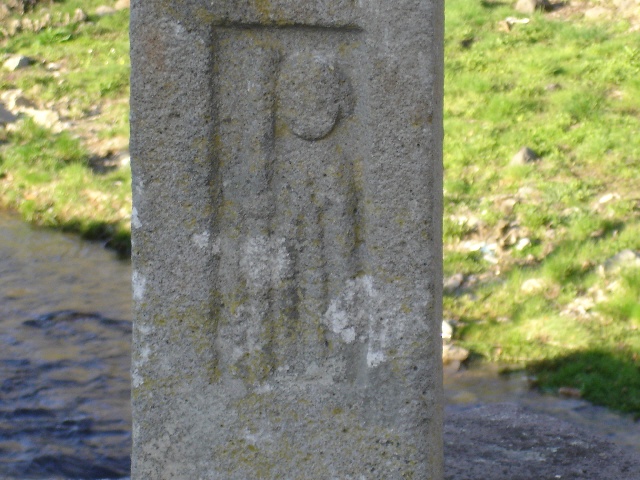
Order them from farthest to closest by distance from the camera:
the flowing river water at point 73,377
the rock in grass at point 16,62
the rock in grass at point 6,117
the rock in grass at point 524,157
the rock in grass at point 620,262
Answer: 1. the rock in grass at point 16,62
2. the rock in grass at point 6,117
3. the rock in grass at point 524,157
4. the rock in grass at point 620,262
5. the flowing river water at point 73,377

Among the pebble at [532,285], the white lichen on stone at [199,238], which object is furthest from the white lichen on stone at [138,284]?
the pebble at [532,285]

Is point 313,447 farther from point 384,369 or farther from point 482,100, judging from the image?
point 482,100

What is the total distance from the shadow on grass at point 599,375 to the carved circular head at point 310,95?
215 centimetres

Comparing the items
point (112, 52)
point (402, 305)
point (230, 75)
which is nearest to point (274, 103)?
point (230, 75)

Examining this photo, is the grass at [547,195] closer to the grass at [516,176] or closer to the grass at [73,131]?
the grass at [516,176]

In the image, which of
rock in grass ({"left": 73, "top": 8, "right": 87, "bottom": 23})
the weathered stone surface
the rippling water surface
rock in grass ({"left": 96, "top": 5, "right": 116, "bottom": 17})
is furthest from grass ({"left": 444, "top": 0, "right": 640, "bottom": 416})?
rock in grass ({"left": 73, "top": 8, "right": 87, "bottom": 23})

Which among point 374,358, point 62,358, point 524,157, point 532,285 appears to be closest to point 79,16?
point 524,157

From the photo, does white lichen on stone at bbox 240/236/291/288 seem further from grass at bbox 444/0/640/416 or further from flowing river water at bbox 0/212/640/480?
grass at bbox 444/0/640/416

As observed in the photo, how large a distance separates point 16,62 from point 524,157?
14.3ft

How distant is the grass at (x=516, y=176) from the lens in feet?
13.1

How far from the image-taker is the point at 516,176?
5.13 metres

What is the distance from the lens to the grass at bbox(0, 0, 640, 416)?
4.00 m

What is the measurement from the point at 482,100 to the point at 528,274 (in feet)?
6.20

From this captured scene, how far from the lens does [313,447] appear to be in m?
1.95
